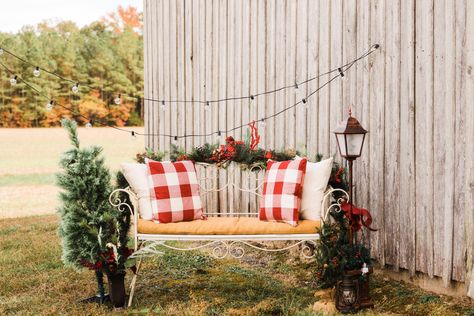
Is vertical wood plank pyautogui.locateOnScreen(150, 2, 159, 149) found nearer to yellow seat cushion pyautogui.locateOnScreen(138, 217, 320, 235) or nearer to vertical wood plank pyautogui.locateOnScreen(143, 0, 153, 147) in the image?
vertical wood plank pyautogui.locateOnScreen(143, 0, 153, 147)

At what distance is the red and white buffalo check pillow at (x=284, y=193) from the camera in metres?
4.60

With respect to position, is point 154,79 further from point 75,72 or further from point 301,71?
point 75,72

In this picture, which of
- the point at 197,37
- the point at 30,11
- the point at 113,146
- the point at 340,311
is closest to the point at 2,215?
the point at 197,37

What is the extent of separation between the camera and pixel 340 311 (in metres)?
4.22

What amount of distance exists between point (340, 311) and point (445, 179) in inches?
46.6

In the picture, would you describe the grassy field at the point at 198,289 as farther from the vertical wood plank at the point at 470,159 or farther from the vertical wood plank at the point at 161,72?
the vertical wood plank at the point at 161,72

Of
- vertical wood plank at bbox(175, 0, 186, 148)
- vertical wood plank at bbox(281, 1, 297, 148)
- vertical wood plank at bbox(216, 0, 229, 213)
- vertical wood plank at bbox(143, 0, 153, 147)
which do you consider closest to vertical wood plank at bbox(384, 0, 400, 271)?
vertical wood plank at bbox(281, 1, 297, 148)

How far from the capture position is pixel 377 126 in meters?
5.00

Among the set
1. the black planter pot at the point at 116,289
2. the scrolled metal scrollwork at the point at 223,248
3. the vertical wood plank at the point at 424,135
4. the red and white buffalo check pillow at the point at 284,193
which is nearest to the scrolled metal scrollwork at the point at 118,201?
the scrolled metal scrollwork at the point at 223,248

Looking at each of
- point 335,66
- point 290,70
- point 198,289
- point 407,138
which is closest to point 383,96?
point 407,138

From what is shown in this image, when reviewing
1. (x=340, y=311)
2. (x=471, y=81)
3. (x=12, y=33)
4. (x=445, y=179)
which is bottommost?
(x=340, y=311)

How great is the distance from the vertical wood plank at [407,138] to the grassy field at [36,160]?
465 centimetres

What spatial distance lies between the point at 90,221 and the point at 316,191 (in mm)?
1673

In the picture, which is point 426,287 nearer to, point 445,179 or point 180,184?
point 445,179
